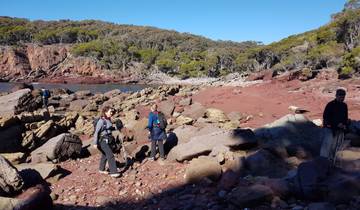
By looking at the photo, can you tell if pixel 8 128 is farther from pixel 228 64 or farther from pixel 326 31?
pixel 228 64

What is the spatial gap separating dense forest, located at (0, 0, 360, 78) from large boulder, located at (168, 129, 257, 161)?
2114 centimetres

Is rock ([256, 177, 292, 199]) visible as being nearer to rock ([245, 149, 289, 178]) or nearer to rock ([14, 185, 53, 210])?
rock ([245, 149, 289, 178])

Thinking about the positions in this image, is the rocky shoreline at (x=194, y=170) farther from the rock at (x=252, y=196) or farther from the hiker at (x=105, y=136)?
the hiker at (x=105, y=136)

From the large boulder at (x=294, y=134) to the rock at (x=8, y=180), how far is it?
545 centimetres

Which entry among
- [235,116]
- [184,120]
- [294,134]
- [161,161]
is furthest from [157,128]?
[235,116]

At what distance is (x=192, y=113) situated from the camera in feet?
52.2

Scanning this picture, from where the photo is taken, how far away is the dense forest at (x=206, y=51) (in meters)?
42.4

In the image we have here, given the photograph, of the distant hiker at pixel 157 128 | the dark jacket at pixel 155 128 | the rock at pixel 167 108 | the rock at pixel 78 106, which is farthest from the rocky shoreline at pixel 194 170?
the rock at pixel 78 106

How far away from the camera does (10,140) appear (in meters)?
12.1

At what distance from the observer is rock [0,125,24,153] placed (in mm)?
11914

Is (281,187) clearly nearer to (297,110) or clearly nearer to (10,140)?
(10,140)

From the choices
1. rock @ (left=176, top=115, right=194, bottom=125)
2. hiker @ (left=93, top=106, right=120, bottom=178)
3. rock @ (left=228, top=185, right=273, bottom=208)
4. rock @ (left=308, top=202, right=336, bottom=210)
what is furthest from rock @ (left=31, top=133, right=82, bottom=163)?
rock @ (left=308, top=202, right=336, bottom=210)

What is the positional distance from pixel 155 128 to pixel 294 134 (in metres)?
3.35

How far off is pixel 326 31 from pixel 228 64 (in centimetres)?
4104
